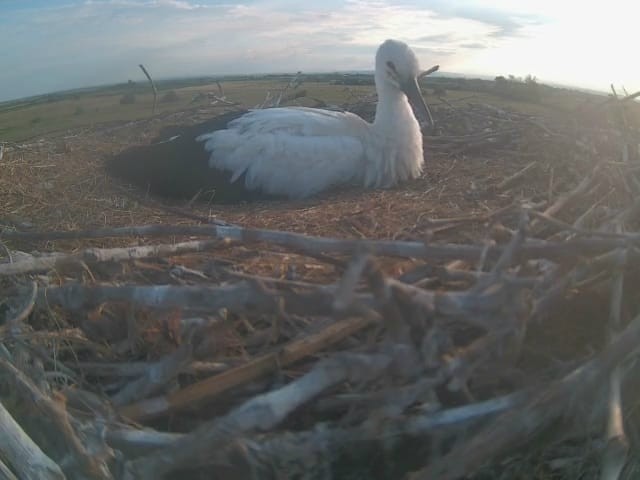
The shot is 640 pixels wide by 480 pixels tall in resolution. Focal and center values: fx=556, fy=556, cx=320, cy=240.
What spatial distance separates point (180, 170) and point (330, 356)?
332 cm

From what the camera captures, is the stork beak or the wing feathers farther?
the stork beak

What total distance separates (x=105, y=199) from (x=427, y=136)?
3257mm

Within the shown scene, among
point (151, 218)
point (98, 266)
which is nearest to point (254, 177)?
point (151, 218)

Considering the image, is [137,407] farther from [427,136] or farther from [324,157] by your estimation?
[427,136]

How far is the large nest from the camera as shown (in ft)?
4.53

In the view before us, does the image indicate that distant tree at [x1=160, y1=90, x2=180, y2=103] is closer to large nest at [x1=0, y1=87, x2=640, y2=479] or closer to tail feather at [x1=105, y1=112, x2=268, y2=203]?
tail feather at [x1=105, y1=112, x2=268, y2=203]

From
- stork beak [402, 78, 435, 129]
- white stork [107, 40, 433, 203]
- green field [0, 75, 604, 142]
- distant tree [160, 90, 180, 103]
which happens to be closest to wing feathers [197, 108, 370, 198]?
white stork [107, 40, 433, 203]

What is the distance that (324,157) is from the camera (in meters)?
4.19

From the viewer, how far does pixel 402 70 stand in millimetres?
4602

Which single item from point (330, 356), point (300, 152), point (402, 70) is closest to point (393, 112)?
point (402, 70)

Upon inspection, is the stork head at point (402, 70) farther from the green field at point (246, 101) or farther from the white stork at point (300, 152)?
the green field at point (246, 101)

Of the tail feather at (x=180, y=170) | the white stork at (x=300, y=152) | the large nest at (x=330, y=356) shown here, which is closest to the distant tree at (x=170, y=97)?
the tail feather at (x=180, y=170)

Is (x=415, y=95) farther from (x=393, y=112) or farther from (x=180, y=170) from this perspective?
(x=180, y=170)

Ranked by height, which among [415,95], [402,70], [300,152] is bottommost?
[300,152]
